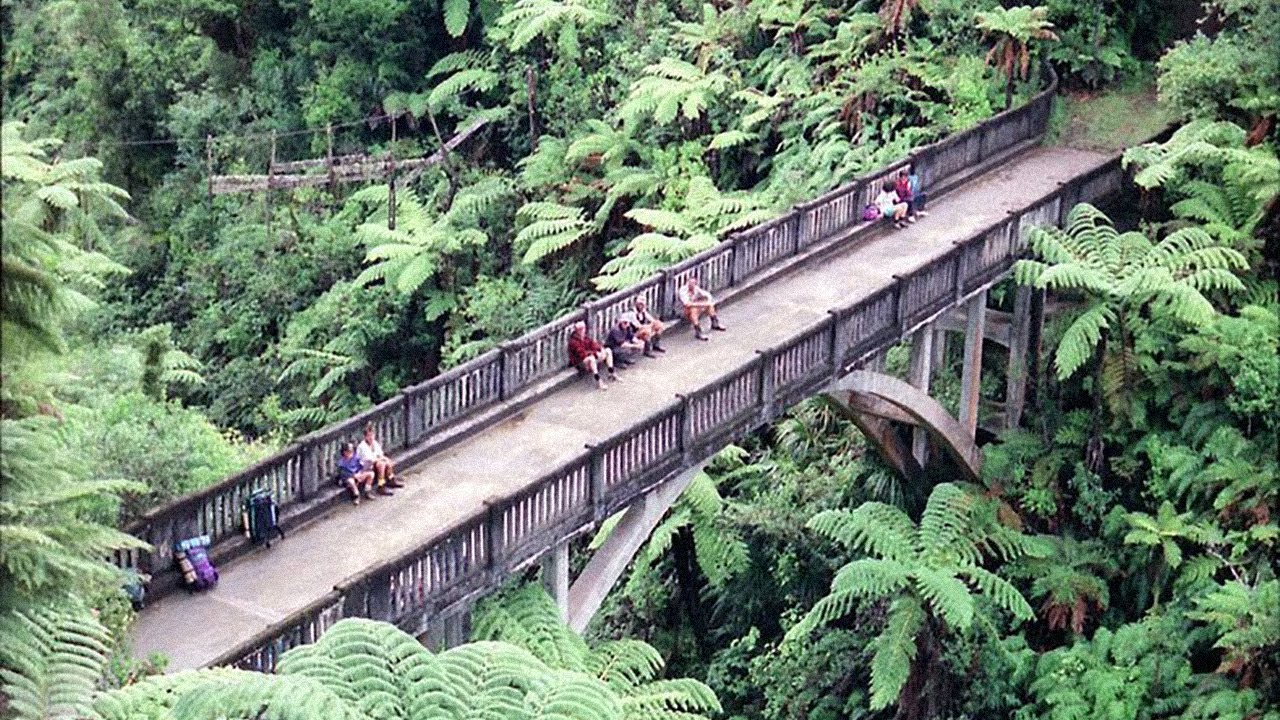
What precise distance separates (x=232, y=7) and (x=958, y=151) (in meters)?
20.3

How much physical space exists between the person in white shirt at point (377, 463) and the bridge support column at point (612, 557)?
7.72 feet

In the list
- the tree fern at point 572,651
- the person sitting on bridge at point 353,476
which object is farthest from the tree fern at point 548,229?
the tree fern at point 572,651

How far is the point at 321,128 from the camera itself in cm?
4309

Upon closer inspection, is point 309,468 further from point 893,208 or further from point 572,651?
point 893,208

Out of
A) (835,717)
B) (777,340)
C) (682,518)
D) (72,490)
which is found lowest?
(835,717)

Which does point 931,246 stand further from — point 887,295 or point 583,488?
point 583,488

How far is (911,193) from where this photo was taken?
2897 centimetres

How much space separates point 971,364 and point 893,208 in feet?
9.68

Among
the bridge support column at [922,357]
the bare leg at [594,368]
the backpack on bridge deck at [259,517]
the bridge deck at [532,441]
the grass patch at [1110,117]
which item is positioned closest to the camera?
the bridge deck at [532,441]

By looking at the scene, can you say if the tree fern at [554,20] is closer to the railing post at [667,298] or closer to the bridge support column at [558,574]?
the railing post at [667,298]

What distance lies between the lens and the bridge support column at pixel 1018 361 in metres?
27.8

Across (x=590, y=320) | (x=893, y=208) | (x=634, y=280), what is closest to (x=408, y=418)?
(x=590, y=320)

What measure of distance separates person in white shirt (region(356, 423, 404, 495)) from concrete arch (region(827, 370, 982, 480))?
6.70m

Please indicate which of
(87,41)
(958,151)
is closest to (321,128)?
(87,41)
